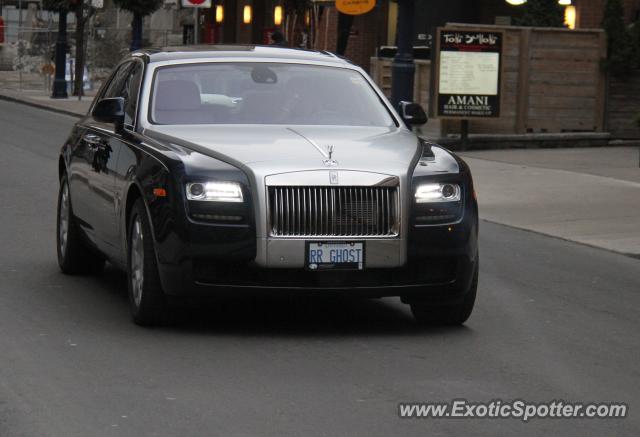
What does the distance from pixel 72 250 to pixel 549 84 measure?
15.9 metres

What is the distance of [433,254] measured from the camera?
27.9ft

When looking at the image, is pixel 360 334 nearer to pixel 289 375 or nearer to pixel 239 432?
pixel 289 375

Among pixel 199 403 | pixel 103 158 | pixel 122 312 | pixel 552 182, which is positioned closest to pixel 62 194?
pixel 103 158

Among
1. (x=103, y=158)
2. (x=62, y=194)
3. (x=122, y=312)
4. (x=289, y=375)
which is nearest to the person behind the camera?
(x=289, y=375)

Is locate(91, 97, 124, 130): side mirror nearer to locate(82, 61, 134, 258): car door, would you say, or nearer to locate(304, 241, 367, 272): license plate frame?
locate(82, 61, 134, 258): car door

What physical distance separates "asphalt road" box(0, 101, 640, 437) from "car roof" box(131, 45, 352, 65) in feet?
5.31

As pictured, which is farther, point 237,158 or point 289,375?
point 237,158

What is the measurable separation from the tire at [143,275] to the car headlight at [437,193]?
1.55 meters

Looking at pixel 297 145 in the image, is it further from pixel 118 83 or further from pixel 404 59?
pixel 404 59

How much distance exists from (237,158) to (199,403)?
2.01m

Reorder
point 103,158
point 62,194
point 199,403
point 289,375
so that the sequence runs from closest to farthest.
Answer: point 199,403 < point 289,375 < point 103,158 < point 62,194

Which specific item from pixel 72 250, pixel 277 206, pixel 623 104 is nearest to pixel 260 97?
pixel 277 206

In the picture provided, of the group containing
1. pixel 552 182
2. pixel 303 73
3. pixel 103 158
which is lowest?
pixel 552 182

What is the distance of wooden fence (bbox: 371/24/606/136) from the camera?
82.2 ft
